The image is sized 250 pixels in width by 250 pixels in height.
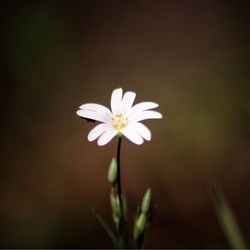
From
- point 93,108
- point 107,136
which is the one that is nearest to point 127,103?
point 93,108

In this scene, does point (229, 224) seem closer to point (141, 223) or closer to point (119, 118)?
point (141, 223)

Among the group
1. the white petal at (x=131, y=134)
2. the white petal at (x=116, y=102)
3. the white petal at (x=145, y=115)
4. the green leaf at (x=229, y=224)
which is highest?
the white petal at (x=116, y=102)

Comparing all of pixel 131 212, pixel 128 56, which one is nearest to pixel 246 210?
pixel 131 212

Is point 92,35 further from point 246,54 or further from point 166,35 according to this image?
point 246,54

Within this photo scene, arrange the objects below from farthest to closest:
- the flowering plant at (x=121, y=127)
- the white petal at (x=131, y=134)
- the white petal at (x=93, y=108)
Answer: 1. the white petal at (x=93, y=108)
2. the flowering plant at (x=121, y=127)
3. the white petal at (x=131, y=134)

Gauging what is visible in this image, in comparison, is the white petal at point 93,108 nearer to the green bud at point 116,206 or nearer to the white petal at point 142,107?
the white petal at point 142,107

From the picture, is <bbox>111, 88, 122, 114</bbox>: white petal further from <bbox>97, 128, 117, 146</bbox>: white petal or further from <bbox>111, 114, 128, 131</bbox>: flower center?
<bbox>97, 128, 117, 146</bbox>: white petal

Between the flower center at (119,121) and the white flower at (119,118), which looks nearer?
the white flower at (119,118)

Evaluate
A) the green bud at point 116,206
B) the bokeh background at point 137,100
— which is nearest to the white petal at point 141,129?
the green bud at point 116,206

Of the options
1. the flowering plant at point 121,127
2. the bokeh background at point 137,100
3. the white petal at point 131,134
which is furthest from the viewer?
the bokeh background at point 137,100
